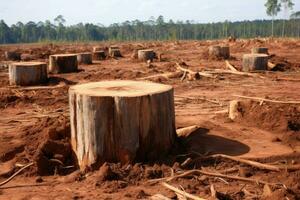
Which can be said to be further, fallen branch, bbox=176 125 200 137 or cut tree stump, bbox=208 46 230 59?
cut tree stump, bbox=208 46 230 59

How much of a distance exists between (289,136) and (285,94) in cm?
386

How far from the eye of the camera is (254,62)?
41.7ft

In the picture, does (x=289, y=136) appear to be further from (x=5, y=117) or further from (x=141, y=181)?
(x=5, y=117)

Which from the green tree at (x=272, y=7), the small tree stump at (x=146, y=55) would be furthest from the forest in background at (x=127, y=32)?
the small tree stump at (x=146, y=55)

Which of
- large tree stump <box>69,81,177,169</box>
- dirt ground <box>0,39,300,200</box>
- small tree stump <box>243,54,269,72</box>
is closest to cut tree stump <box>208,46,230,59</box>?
small tree stump <box>243,54,269,72</box>

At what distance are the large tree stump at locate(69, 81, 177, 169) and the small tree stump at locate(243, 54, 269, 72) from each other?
337 inches

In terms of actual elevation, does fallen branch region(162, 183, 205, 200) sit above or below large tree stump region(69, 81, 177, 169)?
below

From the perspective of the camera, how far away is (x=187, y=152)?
4742 millimetres

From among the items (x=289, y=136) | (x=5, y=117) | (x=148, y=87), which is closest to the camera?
(x=148, y=87)

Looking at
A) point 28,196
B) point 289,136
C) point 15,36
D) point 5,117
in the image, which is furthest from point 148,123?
point 15,36

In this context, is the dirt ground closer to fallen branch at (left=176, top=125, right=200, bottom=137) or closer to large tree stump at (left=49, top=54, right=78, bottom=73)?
fallen branch at (left=176, top=125, right=200, bottom=137)

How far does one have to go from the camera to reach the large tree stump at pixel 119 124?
4.28 metres

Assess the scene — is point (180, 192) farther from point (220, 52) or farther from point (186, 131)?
point (220, 52)

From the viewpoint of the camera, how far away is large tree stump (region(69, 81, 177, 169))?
4.28 meters
